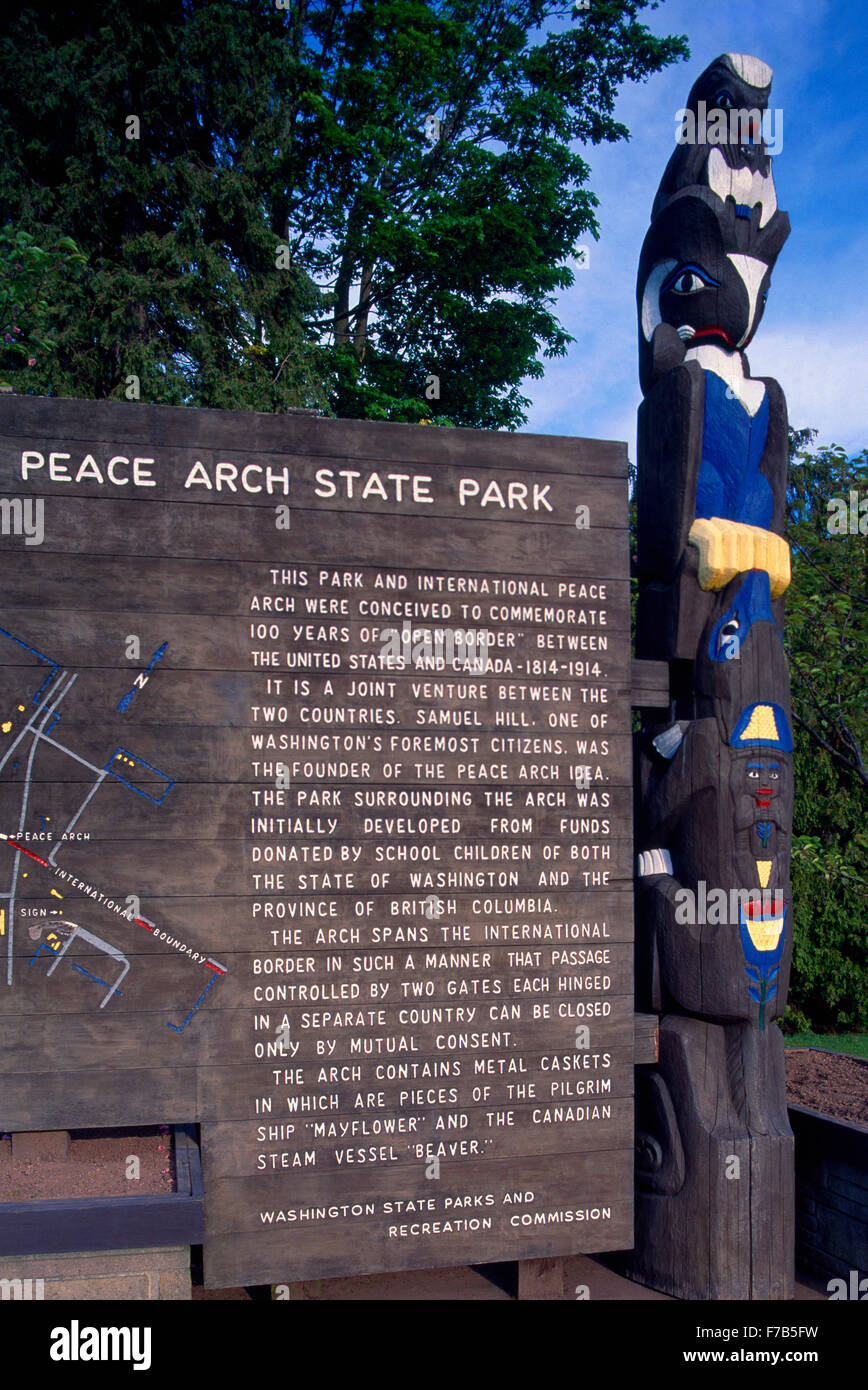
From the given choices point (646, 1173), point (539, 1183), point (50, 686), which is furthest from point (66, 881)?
point (646, 1173)

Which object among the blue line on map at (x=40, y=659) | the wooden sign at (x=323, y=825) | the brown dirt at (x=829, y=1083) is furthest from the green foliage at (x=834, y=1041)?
the blue line on map at (x=40, y=659)

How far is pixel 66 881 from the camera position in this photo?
3695 mm

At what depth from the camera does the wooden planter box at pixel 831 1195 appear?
491 centimetres

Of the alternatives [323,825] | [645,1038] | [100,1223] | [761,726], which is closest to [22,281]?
[323,825]

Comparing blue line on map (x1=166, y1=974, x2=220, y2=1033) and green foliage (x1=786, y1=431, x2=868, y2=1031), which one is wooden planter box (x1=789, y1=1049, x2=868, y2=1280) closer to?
green foliage (x1=786, y1=431, x2=868, y2=1031)

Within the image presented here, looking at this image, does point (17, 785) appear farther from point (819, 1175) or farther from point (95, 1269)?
point (819, 1175)

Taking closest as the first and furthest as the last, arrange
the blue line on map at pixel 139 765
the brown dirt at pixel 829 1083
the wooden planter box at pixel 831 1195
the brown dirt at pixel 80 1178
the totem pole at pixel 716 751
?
the brown dirt at pixel 80 1178, the blue line on map at pixel 139 765, the totem pole at pixel 716 751, the wooden planter box at pixel 831 1195, the brown dirt at pixel 829 1083

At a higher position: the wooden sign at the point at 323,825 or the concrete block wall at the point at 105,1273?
the wooden sign at the point at 323,825

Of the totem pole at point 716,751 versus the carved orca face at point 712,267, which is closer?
the totem pole at point 716,751

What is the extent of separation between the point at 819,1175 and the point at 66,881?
3.94 meters

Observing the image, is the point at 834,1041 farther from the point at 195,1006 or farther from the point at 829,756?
the point at 195,1006

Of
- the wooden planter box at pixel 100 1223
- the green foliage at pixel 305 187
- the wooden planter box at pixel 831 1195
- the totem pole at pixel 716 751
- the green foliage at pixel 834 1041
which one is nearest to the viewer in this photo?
the wooden planter box at pixel 100 1223

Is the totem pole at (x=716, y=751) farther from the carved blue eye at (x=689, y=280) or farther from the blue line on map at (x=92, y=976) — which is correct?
the blue line on map at (x=92, y=976)

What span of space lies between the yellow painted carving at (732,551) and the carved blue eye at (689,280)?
3.87ft
